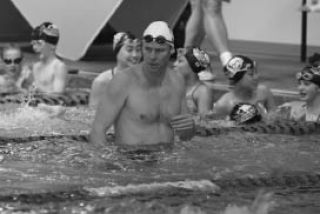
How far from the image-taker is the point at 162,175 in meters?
5.43

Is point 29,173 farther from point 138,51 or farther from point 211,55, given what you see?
point 211,55

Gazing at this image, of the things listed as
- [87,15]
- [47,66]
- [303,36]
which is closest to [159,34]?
[47,66]

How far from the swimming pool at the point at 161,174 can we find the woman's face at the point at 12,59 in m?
1.99

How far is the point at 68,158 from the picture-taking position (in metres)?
5.87

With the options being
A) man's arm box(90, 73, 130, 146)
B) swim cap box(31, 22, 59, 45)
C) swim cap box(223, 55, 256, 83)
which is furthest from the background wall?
man's arm box(90, 73, 130, 146)

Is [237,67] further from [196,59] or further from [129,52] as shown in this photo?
[129,52]

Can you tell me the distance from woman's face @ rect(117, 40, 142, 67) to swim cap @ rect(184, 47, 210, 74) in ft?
1.27

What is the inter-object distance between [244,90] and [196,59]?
0.46 m

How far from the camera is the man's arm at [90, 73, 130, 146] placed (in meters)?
5.70

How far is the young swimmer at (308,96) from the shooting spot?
284 inches

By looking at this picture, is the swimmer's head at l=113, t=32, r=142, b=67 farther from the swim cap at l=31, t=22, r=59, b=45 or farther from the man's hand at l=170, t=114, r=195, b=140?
the man's hand at l=170, t=114, r=195, b=140

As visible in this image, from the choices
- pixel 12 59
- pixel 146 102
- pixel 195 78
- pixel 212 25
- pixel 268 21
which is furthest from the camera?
pixel 268 21

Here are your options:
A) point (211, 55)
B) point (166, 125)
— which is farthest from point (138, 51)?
point (211, 55)

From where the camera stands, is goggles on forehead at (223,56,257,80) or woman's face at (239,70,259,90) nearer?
goggles on forehead at (223,56,257,80)
